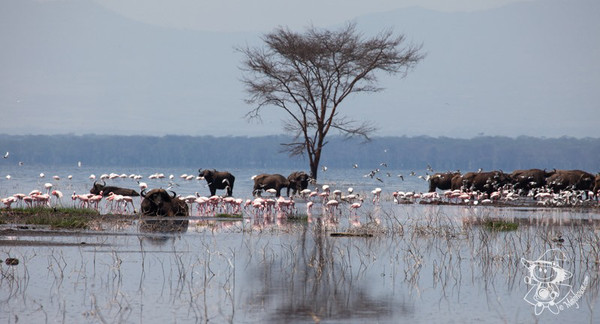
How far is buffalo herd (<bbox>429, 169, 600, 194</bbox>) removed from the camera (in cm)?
4088

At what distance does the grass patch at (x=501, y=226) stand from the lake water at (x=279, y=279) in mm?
1857

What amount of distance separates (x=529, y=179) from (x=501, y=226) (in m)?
21.4

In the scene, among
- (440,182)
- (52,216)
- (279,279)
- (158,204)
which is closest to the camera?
(279,279)

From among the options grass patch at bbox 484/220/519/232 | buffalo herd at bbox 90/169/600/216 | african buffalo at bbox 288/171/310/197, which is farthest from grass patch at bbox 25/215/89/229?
african buffalo at bbox 288/171/310/197

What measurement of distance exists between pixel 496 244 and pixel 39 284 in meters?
9.32

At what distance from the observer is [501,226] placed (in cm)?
2239

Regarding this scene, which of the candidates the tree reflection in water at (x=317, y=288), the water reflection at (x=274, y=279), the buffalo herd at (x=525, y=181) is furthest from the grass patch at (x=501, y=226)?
the buffalo herd at (x=525, y=181)

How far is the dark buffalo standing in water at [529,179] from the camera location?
140 feet

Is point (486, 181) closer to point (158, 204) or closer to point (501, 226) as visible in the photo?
point (501, 226)

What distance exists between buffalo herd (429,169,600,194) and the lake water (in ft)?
68.7

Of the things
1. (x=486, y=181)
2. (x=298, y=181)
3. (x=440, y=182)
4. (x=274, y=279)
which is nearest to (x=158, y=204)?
(x=274, y=279)

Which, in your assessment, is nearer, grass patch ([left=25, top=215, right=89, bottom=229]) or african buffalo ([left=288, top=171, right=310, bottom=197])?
grass patch ([left=25, top=215, right=89, bottom=229])

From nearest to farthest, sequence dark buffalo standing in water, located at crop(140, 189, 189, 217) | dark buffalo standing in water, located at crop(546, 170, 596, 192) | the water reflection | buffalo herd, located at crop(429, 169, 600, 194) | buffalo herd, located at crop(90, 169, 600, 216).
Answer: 1. the water reflection
2. dark buffalo standing in water, located at crop(140, 189, 189, 217)
3. buffalo herd, located at crop(90, 169, 600, 216)
4. buffalo herd, located at crop(429, 169, 600, 194)
5. dark buffalo standing in water, located at crop(546, 170, 596, 192)

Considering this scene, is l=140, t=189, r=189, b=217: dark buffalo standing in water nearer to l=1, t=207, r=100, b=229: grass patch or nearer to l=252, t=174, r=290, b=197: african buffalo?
l=1, t=207, r=100, b=229: grass patch
